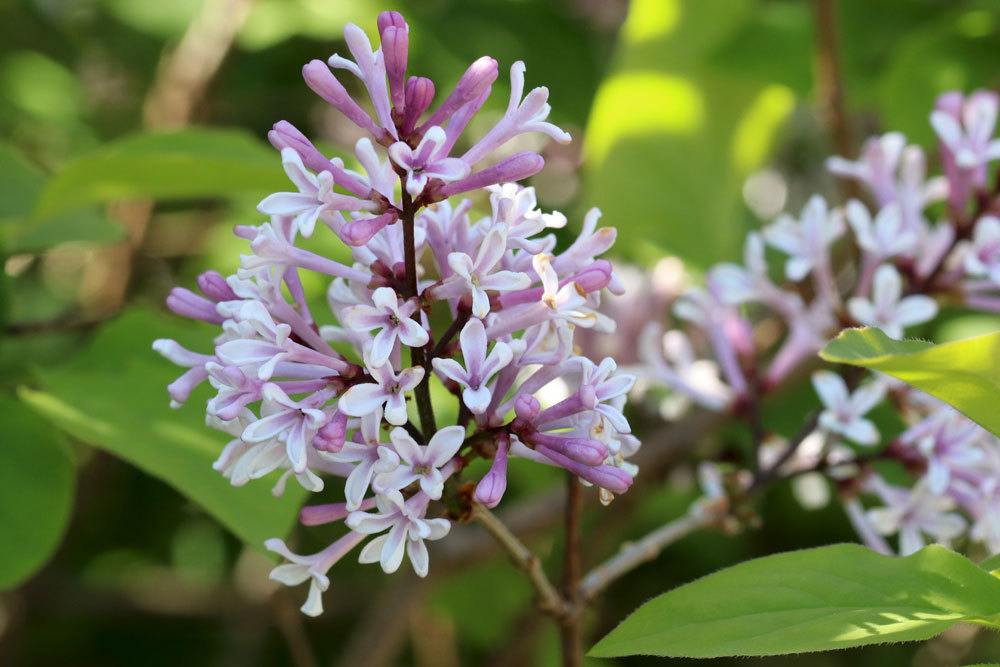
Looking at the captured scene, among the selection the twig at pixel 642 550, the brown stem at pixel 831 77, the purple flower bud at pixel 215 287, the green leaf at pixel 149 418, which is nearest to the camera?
the purple flower bud at pixel 215 287

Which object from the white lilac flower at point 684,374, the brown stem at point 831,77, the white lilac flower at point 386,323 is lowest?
the white lilac flower at point 684,374

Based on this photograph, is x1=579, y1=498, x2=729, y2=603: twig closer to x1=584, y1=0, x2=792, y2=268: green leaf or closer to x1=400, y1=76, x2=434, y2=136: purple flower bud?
x1=400, y1=76, x2=434, y2=136: purple flower bud

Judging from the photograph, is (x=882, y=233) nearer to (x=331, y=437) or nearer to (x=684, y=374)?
(x=684, y=374)

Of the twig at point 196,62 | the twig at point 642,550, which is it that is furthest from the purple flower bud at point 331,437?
the twig at point 196,62

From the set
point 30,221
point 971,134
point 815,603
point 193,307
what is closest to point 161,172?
point 30,221

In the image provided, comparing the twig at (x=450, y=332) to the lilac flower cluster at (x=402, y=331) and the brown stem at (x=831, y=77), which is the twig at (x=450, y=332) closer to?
the lilac flower cluster at (x=402, y=331)

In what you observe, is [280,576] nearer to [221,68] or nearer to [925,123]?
[925,123]
